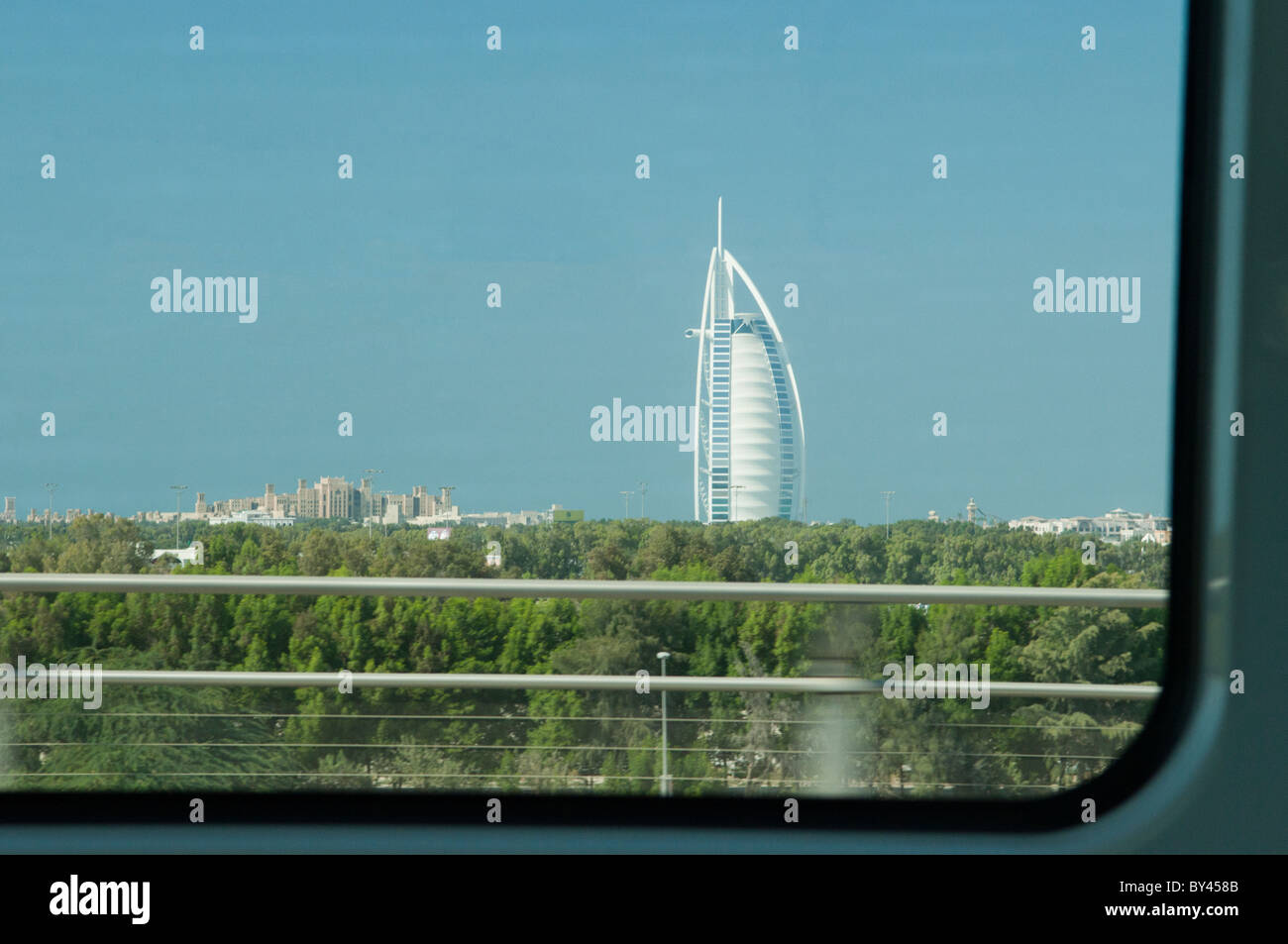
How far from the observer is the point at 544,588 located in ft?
5.84

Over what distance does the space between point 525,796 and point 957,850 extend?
0.69 meters

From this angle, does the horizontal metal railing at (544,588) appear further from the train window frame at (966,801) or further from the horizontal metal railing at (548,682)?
the train window frame at (966,801)

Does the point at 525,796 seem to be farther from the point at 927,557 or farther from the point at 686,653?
the point at 927,557

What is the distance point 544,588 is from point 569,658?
0.15m

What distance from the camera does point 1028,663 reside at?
1.73 metres

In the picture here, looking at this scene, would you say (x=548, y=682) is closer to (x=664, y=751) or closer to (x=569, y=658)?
(x=569, y=658)

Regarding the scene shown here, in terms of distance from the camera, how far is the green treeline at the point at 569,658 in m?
1.54

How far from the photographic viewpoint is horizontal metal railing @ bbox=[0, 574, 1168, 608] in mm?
1728

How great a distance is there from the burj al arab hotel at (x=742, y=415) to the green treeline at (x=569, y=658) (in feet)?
0.68

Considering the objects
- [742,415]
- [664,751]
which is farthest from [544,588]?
[742,415]

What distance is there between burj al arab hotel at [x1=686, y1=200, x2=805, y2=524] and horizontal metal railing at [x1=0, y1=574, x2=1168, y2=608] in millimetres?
316

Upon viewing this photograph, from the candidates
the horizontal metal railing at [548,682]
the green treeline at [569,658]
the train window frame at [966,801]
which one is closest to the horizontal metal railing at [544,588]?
the green treeline at [569,658]

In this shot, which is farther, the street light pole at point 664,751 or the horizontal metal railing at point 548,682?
the horizontal metal railing at point 548,682
